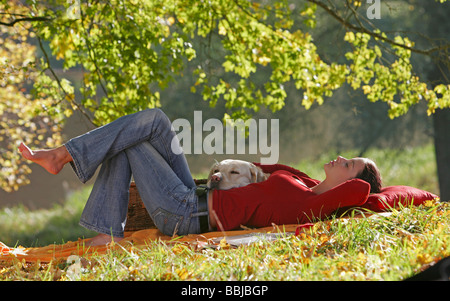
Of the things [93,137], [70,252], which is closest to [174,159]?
[93,137]

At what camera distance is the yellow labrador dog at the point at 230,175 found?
350 cm

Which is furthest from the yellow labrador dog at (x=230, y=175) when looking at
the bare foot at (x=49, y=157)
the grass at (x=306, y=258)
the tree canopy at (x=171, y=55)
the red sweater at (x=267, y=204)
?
the tree canopy at (x=171, y=55)

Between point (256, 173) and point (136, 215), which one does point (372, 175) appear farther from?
point (136, 215)

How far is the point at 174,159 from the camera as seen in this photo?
11.8ft

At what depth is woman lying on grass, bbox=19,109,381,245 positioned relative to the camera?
129 inches

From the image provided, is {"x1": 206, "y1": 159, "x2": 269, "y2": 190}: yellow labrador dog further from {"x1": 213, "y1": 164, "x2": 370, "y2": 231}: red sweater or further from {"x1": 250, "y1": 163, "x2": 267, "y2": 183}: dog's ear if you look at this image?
{"x1": 213, "y1": 164, "x2": 370, "y2": 231}: red sweater

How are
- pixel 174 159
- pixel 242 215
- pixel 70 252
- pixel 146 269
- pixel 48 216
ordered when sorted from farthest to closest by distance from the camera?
pixel 48 216, pixel 174 159, pixel 242 215, pixel 70 252, pixel 146 269

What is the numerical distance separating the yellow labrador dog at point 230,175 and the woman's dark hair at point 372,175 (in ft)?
2.62

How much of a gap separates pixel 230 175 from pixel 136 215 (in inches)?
41.9

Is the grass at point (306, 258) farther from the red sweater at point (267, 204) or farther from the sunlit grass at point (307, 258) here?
the red sweater at point (267, 204)

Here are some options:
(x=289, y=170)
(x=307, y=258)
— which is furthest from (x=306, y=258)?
(x=289, y=170)

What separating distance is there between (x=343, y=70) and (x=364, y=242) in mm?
4258
